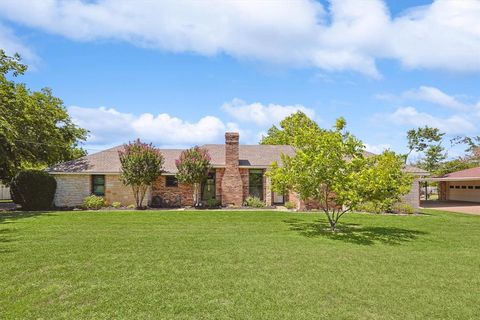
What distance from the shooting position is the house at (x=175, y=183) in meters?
23.1

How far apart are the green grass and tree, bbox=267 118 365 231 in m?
1.52

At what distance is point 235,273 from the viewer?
25.6ft

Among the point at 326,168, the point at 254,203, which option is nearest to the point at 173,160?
the point at 254,203

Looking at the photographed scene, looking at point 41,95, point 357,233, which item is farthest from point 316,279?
point 41,95

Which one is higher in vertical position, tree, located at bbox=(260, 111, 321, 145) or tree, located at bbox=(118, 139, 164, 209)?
tree, located at bbox=(260, 111, 321, 145)

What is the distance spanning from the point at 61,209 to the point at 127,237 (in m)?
12.1

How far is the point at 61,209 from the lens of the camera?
21.9m

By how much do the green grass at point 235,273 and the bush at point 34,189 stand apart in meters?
7.75

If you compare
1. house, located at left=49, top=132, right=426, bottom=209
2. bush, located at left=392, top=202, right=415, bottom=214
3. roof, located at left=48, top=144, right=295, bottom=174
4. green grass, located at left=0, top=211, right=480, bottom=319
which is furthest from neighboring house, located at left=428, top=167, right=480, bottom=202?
green grass, located at left=0, top=211, right=480, bottom=319

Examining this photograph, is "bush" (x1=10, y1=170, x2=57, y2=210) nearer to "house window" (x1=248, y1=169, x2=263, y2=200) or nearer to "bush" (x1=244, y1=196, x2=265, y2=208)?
"bush" (x1=244, y1=196, x2=265, y2=208)

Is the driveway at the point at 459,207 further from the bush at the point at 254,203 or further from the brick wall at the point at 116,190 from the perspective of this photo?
the brick wall at the point at 116,190

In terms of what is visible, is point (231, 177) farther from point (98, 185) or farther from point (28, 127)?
point (28, 127)

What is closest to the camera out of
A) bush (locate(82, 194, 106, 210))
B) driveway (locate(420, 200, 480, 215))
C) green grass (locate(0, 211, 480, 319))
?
green grass (locate(0, 211, 480, 319))

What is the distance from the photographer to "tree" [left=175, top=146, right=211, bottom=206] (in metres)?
22.3
